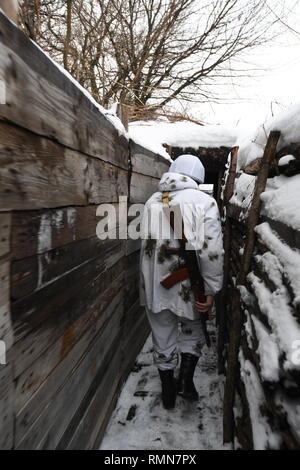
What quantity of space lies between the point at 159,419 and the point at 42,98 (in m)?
2.54

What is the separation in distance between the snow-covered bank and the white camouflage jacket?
0.85 m

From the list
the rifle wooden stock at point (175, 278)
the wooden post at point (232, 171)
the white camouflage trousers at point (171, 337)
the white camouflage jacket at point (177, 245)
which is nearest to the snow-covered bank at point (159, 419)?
the white camouflage trousers at point (171, 337)

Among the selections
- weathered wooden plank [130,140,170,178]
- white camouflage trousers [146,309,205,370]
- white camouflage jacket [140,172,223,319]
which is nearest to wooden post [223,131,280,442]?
white camouflage jacket [140,172,223,319]

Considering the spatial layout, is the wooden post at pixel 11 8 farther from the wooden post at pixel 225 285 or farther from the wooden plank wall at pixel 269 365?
the wooden post at pixel 225 285

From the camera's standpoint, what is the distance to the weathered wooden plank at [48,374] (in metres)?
1.10

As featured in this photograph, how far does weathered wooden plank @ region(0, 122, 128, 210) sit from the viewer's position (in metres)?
0.97

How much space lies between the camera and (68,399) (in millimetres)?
1541

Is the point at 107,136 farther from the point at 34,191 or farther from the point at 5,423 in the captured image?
the point at 5,423

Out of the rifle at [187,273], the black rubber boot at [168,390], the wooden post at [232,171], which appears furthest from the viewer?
the wooden post at [232,171]

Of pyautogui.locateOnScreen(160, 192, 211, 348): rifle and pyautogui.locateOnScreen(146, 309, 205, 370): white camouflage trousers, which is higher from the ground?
pyautogui.locateOnScreen(160, 192, 211, 348): rifle

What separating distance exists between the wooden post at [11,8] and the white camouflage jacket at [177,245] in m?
1.78

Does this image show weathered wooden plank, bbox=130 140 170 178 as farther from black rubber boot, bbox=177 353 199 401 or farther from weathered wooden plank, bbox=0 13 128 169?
black rubber boot, bbox=177 353 199 401

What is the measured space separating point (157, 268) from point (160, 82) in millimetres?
8740

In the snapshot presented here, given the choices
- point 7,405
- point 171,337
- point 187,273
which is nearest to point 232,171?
point 187,273
